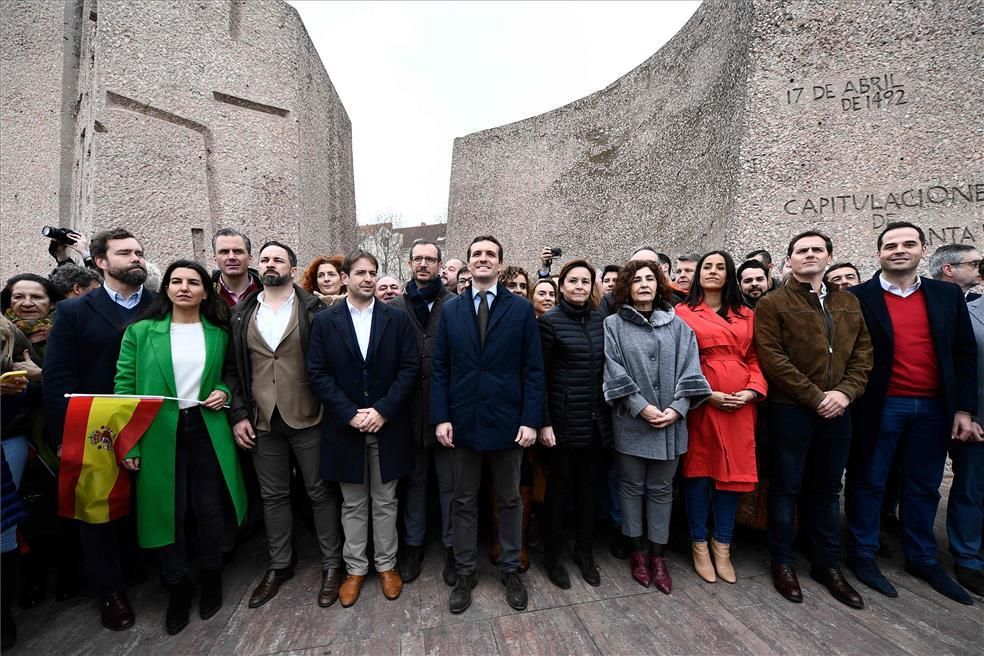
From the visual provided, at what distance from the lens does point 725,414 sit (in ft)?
8.68

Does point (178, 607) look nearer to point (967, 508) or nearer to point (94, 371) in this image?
point (94, 371)

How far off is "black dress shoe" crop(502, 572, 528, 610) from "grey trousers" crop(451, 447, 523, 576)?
0.04 m

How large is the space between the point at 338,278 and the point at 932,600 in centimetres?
479

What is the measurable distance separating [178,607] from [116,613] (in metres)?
0.35

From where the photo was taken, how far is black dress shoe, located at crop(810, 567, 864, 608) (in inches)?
95.0

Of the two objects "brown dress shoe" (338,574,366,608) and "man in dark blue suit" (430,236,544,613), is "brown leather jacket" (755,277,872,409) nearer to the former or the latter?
"man in dark blue suit" (430,236,544,613)

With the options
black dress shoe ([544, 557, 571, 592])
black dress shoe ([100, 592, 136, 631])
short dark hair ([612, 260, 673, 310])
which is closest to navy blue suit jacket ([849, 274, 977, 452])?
short dark hair ([612, 260, 673, 310])

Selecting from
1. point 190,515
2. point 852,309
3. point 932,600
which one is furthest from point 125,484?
point 932,600

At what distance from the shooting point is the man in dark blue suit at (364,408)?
2.52 meters

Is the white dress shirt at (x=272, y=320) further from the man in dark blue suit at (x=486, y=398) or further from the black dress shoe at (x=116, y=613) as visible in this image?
the black dress shoe at (x=116, y=613)

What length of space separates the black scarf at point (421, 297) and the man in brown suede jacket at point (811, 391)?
2152 millimetres

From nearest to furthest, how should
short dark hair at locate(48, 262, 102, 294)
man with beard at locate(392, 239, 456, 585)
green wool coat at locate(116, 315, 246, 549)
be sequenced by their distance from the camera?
green wool coat at locate(116, 315, 246, 549) < man with beard at locate(392, 239, 456, 585) < short dark hair at locate(48, 262, 102, 294)

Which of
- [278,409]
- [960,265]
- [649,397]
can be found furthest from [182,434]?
[960,265]

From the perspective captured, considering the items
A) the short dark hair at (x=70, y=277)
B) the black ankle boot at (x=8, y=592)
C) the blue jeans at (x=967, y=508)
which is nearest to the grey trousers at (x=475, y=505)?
the black ankle boot at (x=8, y=592)
